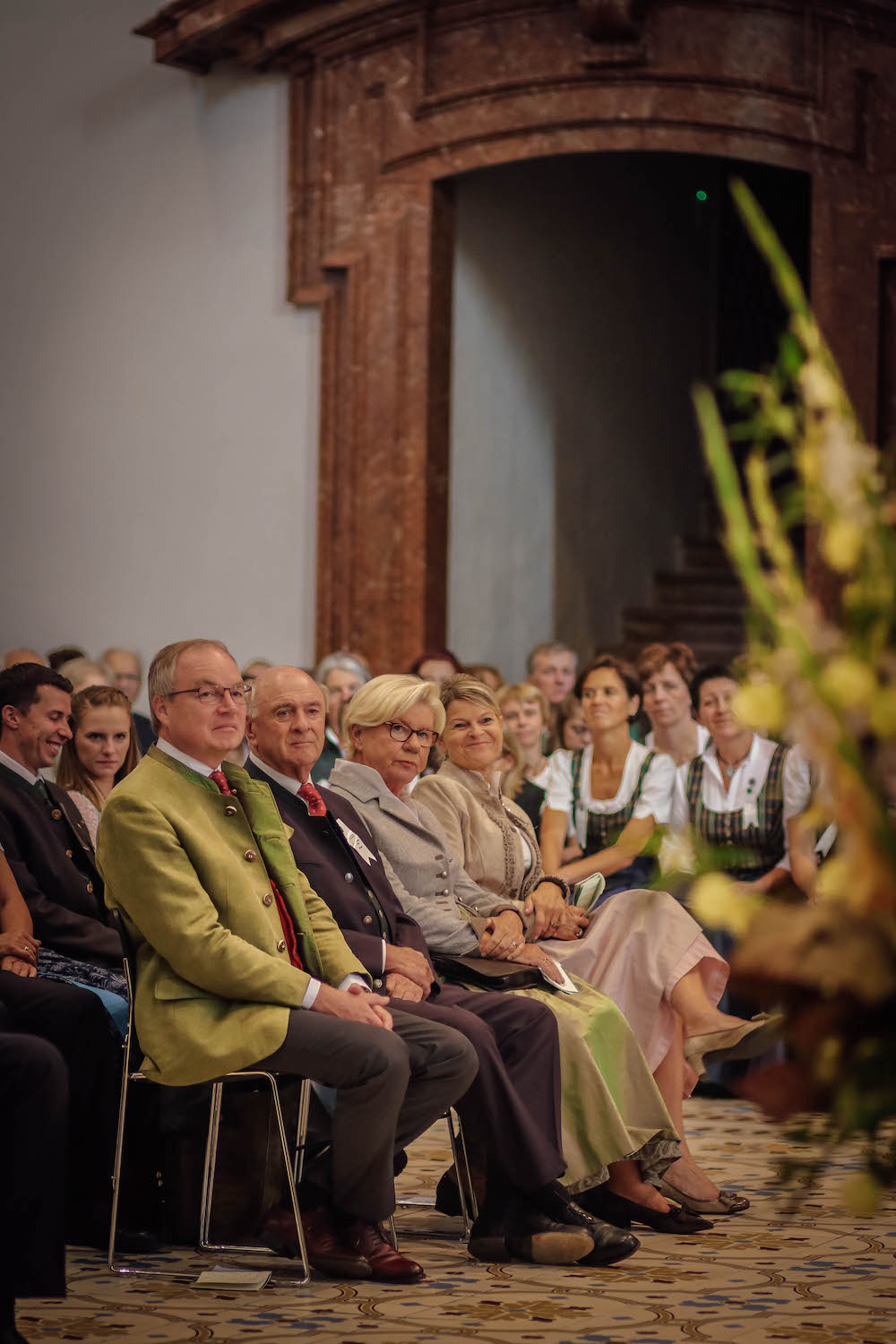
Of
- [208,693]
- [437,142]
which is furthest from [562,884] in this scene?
[437,142]

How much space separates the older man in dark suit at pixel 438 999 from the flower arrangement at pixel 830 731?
2.48 m

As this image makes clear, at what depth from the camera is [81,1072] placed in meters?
4.03

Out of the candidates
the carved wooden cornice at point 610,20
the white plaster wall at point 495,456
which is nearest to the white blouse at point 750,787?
the white plaster wall at point 495,456

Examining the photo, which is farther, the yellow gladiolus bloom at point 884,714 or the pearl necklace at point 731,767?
the pearl necklace at point 731,767

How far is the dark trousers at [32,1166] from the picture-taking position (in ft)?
10.5

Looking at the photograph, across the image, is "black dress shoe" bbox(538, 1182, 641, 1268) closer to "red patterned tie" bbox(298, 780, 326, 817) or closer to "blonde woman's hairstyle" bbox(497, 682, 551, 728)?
"red patterned tie" bbox(298, 780, 326, 817)

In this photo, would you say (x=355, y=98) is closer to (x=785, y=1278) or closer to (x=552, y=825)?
(x=552, y=825)

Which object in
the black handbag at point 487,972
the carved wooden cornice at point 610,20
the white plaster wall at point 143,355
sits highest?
the carved wooden cornice at point 610,20

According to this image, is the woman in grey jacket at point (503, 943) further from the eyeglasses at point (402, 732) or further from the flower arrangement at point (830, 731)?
the flower arrangement at point (830, 731)

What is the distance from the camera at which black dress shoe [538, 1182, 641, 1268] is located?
12.8 feet

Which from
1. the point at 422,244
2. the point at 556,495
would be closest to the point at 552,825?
the point at 422,244

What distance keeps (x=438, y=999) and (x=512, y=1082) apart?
28 centimetres

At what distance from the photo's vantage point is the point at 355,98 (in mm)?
8797

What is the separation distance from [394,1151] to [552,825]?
8.19ft
